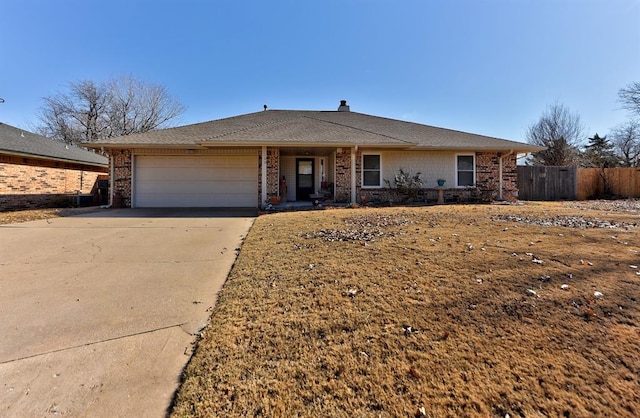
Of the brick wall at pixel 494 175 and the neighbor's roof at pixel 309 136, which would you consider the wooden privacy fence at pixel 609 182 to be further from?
the neighbor's roof at pixel 309 136

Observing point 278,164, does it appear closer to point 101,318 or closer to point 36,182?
point 101,318

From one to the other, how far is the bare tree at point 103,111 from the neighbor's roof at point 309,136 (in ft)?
58.4

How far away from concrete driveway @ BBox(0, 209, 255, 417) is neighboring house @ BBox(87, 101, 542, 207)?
19.2ft

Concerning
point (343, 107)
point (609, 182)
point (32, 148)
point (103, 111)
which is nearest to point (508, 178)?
point (609, 182)

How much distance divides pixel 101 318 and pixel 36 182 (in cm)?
1347

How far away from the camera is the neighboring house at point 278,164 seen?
Result: 11.0m

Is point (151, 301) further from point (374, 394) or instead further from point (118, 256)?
point (374, 394)

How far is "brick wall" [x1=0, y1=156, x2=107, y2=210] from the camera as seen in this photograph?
1098cm

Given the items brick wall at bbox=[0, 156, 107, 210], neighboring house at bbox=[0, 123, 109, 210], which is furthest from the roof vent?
brick wall at bbox=[0, 156, 107, 210]

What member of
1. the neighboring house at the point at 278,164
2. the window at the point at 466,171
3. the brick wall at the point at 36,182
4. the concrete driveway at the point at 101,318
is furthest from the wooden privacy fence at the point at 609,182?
the brick wall at the point at 36,182

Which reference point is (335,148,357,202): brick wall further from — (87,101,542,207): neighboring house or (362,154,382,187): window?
(362,154,382,187): window

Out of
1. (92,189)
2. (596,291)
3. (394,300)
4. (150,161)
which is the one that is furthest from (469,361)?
(92,189)

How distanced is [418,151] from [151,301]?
11.3 meters

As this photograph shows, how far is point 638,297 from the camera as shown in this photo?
9.10 ft
